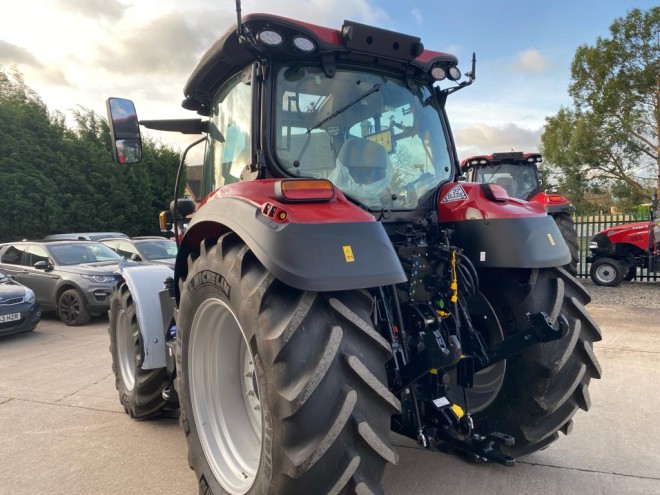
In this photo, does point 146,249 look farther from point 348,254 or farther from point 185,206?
point 348,254

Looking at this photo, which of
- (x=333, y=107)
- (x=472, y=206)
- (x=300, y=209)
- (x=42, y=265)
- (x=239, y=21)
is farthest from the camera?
(x=42, y=265)

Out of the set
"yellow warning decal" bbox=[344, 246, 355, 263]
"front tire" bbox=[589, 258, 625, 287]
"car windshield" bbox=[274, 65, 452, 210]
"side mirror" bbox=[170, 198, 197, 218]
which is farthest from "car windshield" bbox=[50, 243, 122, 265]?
"front tire" bbox=[589, 258, 625, 287]

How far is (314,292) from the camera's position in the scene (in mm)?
1973

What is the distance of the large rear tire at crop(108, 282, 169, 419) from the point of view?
385 centimetres

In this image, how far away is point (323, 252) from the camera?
195 centimetres

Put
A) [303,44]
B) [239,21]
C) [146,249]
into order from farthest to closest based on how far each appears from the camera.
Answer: [146,249]
[303,44]
[239,21]

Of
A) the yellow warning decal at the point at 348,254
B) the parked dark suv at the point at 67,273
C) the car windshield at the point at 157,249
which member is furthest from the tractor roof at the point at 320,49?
the car windshield at the point at 157,249

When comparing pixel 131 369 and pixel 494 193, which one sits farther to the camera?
pixel 131 369

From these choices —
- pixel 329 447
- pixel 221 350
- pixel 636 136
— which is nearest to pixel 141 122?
pixel 221 350

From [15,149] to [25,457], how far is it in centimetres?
1777

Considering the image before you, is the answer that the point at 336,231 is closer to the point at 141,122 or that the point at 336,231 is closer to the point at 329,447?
the point at 329,447

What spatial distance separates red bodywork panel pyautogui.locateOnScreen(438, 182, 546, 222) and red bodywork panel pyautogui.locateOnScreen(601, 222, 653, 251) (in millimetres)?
9511

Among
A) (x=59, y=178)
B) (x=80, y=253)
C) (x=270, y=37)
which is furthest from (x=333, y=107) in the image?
(x=59, y=178)

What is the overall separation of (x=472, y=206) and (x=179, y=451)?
263 centimetres
